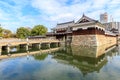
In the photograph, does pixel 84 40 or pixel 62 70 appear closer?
pixel 62 70

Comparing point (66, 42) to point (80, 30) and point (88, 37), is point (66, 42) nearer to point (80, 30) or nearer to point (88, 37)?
point (80, 30)

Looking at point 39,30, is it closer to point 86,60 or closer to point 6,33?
point 6,33

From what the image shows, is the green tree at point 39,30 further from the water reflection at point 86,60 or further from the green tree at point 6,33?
the water reflection at point 86,60

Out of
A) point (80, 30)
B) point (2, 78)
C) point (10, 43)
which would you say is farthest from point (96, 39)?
point (2, 78)

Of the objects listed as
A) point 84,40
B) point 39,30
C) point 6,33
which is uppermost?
point 39,30

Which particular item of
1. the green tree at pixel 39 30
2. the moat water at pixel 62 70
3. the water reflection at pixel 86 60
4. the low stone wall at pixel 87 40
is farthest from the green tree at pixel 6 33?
the moat water at pixel 62 70

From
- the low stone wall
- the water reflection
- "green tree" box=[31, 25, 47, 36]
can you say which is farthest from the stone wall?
"green tree" box=[31, 25, 47, 36]

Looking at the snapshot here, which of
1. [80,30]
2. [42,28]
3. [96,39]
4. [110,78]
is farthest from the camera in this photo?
[42,28]

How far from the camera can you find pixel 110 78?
6.12m

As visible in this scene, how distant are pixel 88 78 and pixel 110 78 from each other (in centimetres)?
116

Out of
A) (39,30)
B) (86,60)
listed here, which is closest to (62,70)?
(86,60)

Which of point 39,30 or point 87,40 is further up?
point 39,30

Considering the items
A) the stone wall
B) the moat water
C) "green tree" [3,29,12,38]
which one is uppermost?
"green tree" [3,29,12,38]

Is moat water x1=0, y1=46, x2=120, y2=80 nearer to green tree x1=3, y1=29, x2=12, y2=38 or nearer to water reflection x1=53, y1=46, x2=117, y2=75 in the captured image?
water reflection x1=53, y1=46, x2=117, y2=75
